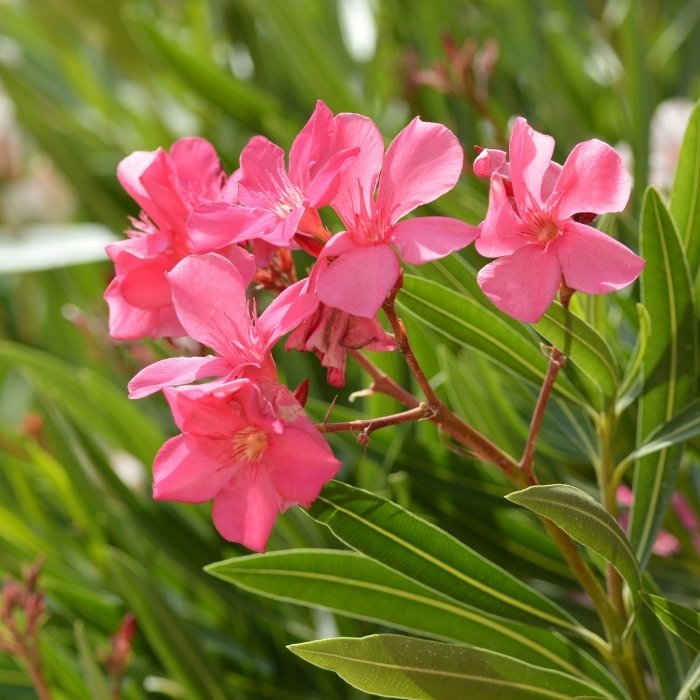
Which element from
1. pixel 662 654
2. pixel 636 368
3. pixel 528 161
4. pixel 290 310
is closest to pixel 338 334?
pixel 290 310

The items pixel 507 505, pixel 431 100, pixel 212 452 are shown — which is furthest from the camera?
pixel 431 100

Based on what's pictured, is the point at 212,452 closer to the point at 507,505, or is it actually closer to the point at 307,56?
the point at 507,505

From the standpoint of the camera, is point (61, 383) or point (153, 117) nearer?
point (61, 383)

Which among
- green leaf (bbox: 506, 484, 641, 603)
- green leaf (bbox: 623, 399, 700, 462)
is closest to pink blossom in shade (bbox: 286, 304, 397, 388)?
green leaf (bbox: 506, 484, 641, 603)

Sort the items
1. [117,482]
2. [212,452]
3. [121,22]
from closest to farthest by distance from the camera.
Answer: [212,452] < [117,482] < [121,22]

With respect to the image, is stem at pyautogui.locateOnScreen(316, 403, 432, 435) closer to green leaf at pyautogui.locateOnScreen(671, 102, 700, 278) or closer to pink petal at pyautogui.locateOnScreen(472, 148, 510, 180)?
pink petal at pyautogui.locateOnScreen(472, 148, 510, 180)

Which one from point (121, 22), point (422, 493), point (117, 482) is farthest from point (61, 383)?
point (121, 22)

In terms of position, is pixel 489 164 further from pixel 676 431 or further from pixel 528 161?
pixel 676 431
